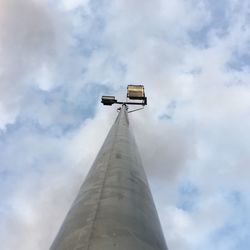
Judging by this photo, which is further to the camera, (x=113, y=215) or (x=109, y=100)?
(x=109, y=100)

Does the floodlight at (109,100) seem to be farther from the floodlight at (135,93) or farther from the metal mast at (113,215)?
the metal mast at (113,215)

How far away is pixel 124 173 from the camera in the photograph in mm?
9594

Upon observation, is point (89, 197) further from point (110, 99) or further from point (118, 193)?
point (110, 99)

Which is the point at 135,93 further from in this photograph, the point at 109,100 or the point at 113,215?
the point at 113,215

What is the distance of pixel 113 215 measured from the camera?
7305 mm

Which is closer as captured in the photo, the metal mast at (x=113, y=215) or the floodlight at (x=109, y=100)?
the metal mast at (x=113, y=215)

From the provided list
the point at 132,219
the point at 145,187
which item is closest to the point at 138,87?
the point at 145,187

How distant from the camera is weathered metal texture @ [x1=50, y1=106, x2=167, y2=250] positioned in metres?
6.61

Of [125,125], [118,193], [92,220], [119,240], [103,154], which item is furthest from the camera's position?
[125,125]

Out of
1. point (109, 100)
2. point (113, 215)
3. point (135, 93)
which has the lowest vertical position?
point (113, 215)

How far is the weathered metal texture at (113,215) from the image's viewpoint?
661 cm

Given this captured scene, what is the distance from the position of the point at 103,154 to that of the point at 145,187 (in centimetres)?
215

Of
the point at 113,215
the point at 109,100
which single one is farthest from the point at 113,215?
the point at 109,100

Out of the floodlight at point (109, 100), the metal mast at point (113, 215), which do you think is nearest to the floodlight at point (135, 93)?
the floodlight at point (109, 100)
